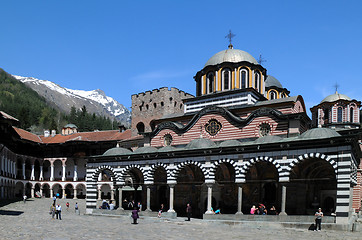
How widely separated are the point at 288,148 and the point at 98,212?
16.3m

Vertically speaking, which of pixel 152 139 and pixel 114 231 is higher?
pixel 152 139

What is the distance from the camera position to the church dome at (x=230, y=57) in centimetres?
3625

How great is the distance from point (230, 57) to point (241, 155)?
12.9m

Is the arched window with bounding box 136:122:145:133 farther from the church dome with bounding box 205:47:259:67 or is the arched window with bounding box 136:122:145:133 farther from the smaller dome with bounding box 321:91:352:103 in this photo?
the smaller dome with bounding box 321:91:352:103

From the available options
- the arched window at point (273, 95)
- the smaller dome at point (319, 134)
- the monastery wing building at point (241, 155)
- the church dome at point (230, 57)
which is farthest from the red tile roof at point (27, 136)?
the smaller dome at point (319, 134)

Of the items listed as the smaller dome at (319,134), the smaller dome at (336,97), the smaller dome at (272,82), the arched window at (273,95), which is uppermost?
the smaller dome at (272,82)

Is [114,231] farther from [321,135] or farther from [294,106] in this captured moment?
[294,106]

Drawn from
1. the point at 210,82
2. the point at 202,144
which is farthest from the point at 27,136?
the point at 202,144

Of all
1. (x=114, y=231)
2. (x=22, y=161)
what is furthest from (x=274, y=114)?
(x=22, y=161)

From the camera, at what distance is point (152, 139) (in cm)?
3653

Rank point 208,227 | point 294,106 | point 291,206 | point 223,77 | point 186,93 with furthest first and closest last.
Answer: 1. point 186,93
2. point 223,77
3. point 294,106
4. point 291,206
5. point 208,227

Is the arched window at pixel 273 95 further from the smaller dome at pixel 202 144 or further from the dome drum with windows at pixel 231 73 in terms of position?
the smaller dome at pixel 202 144

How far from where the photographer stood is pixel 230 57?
119 ft

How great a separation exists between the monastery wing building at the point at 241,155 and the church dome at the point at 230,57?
96 mm
